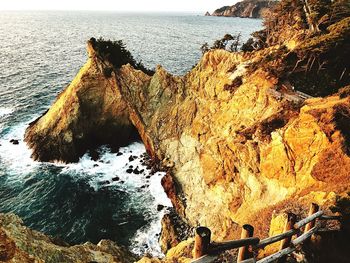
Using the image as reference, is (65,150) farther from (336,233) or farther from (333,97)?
(336,233)

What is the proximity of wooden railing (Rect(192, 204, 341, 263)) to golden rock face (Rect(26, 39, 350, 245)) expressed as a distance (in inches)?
190

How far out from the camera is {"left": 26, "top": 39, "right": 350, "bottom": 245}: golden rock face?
18.3 meters

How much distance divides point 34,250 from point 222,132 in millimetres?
20821

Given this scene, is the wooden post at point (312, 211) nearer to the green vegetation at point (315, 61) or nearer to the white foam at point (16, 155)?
the green vegetation at point (315, 61)

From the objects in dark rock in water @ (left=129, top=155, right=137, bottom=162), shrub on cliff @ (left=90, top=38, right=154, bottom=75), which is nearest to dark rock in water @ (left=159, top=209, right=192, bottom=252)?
dark rock in water @ (left=129, top=155, right=137, bottom=162)

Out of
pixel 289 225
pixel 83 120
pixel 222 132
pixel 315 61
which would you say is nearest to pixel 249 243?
pixel 289 225

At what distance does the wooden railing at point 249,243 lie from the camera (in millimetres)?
6738

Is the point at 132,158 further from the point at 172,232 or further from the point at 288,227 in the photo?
the point at 288,227

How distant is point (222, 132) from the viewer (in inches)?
1167

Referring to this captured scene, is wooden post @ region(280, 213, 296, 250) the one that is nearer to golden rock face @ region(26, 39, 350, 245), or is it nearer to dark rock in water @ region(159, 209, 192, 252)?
golden rock face @ region(26, 39, 350, 245)

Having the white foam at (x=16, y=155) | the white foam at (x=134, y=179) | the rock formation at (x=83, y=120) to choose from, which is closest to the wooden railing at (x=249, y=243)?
the white foam at (x=134, y=179)

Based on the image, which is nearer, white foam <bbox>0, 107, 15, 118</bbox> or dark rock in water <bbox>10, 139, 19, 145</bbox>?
dark rock in water <bbox>10, 139, 19, 145</bbox>

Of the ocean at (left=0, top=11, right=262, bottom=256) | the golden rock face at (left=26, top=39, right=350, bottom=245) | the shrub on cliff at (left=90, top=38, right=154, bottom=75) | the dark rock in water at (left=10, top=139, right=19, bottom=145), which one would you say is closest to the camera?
the golden rock face at (left=26, top=39, right=350, bottom=245)

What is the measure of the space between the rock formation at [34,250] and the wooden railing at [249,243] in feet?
25.0
